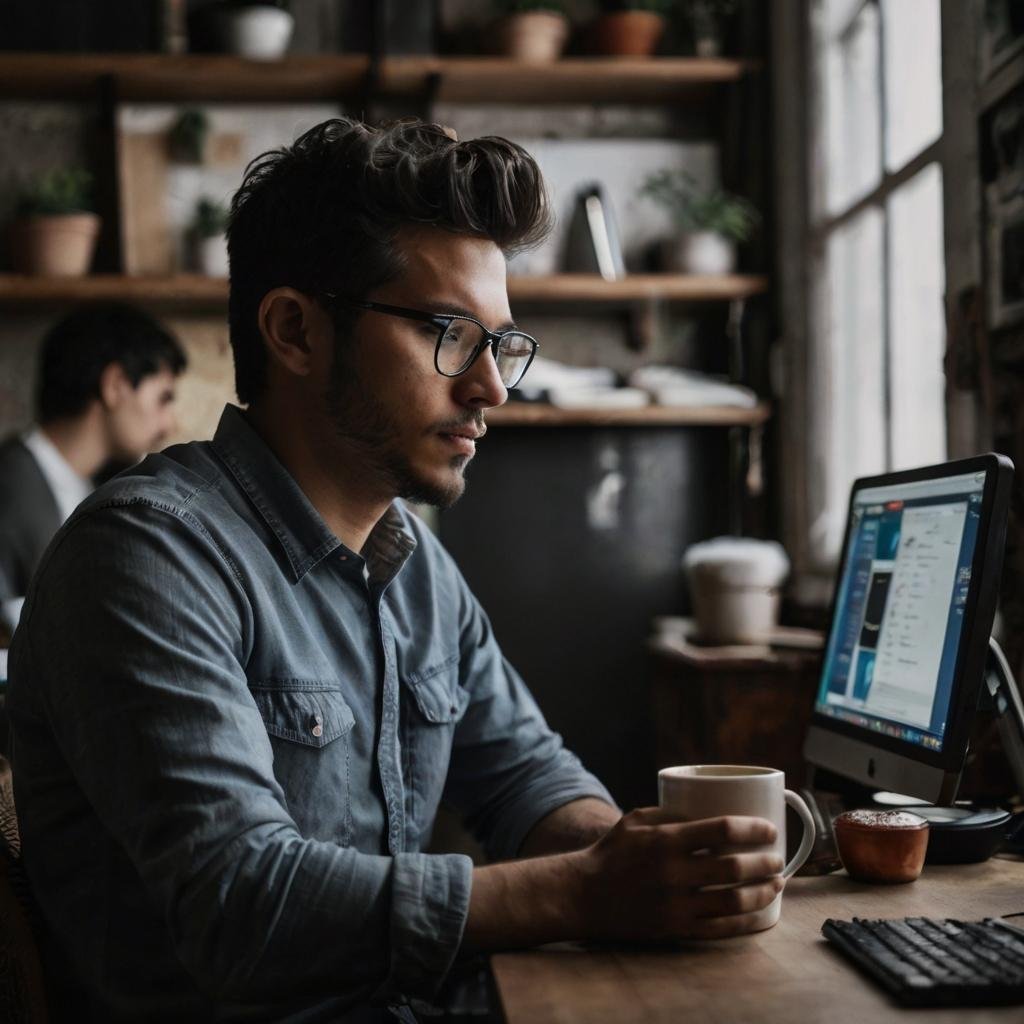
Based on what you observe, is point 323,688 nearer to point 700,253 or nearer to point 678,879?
point 678,879

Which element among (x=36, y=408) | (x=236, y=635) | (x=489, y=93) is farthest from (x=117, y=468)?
(x=236, y=635)

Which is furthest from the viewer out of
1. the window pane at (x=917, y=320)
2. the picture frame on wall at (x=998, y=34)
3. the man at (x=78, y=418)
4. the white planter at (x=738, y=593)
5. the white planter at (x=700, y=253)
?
the white planter at (x=700, y=253)

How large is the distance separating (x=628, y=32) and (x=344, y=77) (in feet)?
2.77

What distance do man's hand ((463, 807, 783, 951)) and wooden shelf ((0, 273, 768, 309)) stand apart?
2642 mm

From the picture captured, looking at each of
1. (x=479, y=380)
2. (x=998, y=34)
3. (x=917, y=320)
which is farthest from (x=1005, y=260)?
Answer: (x=479, y=380)

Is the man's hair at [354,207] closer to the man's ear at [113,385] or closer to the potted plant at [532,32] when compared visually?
the man's ear at [113,385]

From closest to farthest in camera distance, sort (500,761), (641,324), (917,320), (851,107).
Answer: (500,761) < (917,320) < (851,107) < (641,324)

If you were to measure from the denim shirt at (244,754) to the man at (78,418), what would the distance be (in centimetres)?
209

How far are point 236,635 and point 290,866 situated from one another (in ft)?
0.89

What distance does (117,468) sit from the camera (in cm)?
396

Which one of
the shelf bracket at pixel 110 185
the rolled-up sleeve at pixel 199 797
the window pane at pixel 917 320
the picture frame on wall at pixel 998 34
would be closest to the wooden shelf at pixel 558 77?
the shelf bracket at pixel 110 185

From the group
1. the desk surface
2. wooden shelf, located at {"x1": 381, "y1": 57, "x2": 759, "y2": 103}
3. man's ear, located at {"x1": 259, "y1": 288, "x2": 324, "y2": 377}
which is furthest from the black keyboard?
wooden shelf, located at {"x1": 381, "y1": 57, "x2": 759, "y2": 103}

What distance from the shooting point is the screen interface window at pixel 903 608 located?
4.29 feet

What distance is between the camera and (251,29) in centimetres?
361
